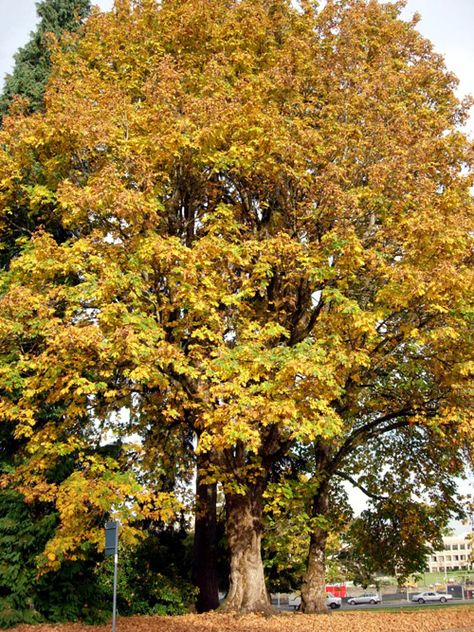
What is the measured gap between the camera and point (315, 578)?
15.6 meters

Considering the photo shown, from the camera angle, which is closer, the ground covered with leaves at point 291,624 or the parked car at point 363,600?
the ground covered with leaves at point 291,624

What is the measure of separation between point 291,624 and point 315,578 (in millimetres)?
3230

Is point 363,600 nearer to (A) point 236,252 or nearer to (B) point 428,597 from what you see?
(B) point 428,597

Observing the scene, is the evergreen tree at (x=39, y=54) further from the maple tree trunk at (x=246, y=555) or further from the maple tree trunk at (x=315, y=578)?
the maple tree trunk at (x=315, y=578)

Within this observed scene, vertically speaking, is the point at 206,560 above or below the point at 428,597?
above

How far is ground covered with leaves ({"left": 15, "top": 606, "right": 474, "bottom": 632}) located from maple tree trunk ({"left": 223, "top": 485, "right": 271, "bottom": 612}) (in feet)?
1.61

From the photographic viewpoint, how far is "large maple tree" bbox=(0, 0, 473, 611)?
1188cm

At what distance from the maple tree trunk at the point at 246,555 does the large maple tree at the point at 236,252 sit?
48 millimetres

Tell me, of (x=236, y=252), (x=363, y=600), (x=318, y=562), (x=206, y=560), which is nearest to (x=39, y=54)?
(x=236, y=252)

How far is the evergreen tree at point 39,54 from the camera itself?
65.9 ft

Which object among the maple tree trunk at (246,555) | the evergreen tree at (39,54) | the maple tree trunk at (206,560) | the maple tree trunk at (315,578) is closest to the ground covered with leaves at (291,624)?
the maple tree trunk at (246,555)

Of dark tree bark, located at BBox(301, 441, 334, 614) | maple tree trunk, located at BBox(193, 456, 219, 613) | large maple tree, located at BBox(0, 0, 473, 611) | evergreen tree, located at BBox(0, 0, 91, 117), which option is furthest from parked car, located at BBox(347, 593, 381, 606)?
evergreen tree, located at BBox(0, 0, 91, 117)

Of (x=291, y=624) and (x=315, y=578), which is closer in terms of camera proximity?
(x=291, y=624)

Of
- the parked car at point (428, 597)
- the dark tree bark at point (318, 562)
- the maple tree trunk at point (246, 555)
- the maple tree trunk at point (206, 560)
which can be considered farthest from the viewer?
the parked car at point (428, 597)
